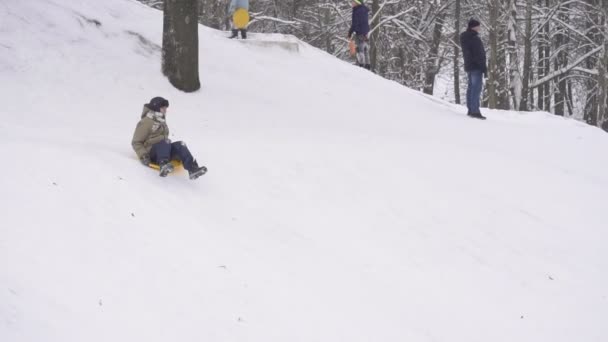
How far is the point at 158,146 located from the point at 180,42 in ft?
13.2

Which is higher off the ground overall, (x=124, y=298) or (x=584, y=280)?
(x=124, y=298)

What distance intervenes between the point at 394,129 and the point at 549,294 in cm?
475

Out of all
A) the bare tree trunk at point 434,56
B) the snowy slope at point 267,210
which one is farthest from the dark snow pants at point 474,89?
the bare tree trunk at point 434,56

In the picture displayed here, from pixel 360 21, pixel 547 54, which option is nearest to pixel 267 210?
pixel 360 21

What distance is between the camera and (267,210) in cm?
645

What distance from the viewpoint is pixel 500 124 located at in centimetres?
1241

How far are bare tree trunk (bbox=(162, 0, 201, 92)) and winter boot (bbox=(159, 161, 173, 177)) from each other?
153 inches

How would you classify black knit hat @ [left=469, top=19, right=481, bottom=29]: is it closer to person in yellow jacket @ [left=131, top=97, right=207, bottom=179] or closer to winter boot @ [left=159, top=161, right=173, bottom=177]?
person in yellow jacket @ [left=131, top=97, right=207, bottom=179]

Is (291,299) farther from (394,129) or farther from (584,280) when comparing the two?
(394,129)

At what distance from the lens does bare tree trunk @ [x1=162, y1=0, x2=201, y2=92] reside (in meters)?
9.81

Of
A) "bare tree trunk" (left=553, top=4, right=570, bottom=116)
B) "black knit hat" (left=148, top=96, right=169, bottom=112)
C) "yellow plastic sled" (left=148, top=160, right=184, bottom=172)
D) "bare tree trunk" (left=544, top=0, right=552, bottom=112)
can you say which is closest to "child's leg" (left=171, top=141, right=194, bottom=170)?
"yellow plastic sled" (left=148, top=160, right=184, bottom=172)

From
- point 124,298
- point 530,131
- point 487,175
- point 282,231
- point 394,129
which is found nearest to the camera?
point 124,298

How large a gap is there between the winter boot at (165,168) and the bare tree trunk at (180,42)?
12.7 feet

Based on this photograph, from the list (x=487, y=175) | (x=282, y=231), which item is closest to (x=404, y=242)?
(x=282, y=231)
